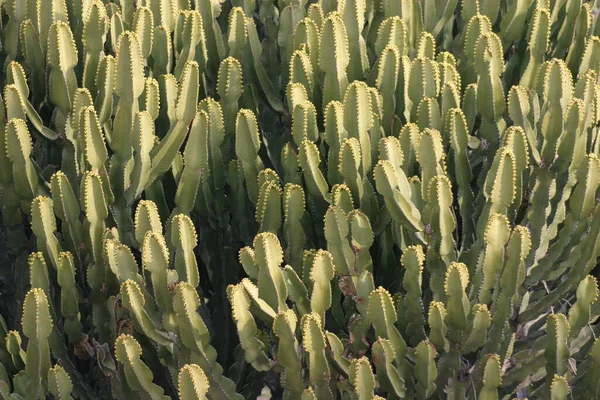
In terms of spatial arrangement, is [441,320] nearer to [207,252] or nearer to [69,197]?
[207,252]

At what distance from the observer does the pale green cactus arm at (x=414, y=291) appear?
113 inches

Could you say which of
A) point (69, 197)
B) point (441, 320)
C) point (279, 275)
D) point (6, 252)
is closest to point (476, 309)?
point (441, 320)

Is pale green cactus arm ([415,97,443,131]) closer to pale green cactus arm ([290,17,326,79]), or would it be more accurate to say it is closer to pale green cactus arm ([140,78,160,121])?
pale green cactus arm ([290,17,326,79])

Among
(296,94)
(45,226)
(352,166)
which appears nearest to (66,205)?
(45,226)

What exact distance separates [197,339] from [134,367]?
23 cm

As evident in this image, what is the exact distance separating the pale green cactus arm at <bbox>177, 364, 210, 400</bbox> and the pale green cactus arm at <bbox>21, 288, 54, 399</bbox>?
505 millimetres

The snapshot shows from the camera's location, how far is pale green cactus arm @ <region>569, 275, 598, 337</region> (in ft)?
9.79

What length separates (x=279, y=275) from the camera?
112 inches

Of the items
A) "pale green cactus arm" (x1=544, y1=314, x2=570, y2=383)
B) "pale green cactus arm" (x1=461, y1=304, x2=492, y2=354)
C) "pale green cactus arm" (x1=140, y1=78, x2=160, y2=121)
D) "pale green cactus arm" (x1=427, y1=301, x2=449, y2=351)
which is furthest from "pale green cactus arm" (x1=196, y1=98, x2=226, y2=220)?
"pale green cactus arm" (x1=544, y1=314, x2=570, y2=383)

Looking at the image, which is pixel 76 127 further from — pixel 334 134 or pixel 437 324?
pixel 437 324

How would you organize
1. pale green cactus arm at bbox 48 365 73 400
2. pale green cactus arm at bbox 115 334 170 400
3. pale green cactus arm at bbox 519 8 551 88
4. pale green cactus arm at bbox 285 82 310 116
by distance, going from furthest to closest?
pale green cactus arm at bbox 519 8 551 88 → pale green cactus arm at bbox 285 82 310 116 → pale green cactus arm at bbox 48 365 73 400 → pale green cactus arm at bbox 115 334 170 400

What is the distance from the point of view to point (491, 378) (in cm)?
293

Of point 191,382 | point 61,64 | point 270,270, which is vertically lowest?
→ point 191,382

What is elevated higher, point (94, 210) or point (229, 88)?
point (229, 88)
